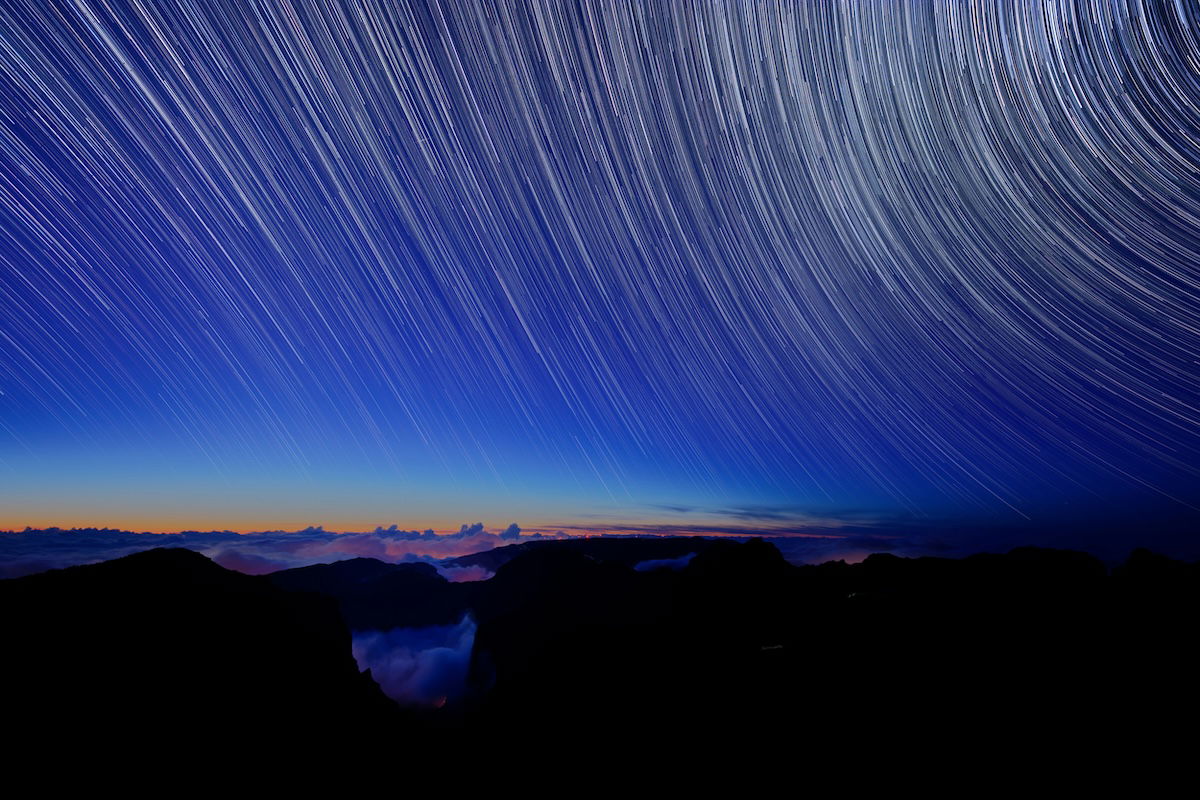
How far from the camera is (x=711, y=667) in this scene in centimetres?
4181

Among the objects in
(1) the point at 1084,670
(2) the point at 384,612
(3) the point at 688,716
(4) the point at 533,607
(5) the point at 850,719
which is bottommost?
(2) the point at 384,612

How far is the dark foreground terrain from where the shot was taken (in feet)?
74.2

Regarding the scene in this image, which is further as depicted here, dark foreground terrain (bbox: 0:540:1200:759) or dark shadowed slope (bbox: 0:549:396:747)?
dark shadowed slope (bbox: 0:549:396:747)

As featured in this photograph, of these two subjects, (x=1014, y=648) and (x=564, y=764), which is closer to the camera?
(x=1014, y=648)

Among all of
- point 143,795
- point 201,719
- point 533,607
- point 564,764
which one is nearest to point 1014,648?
point 564,764

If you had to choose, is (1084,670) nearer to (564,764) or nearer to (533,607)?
(564,764)

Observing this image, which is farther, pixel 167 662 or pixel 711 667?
pixel 167 662

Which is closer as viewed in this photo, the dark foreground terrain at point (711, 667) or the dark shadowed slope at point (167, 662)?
the dark foreground terrain at point (711, 667)

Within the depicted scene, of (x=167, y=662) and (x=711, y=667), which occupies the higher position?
(x=711, y=667)

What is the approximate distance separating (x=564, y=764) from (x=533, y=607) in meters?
81.9

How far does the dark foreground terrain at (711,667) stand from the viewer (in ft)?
74.2

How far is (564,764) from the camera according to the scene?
143ft

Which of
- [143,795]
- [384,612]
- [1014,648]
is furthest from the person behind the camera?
[384,612]

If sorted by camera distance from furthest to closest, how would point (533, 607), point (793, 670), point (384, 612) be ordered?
1. point (384, 612)
2. point (533, 607)
3. point (793, 670)
